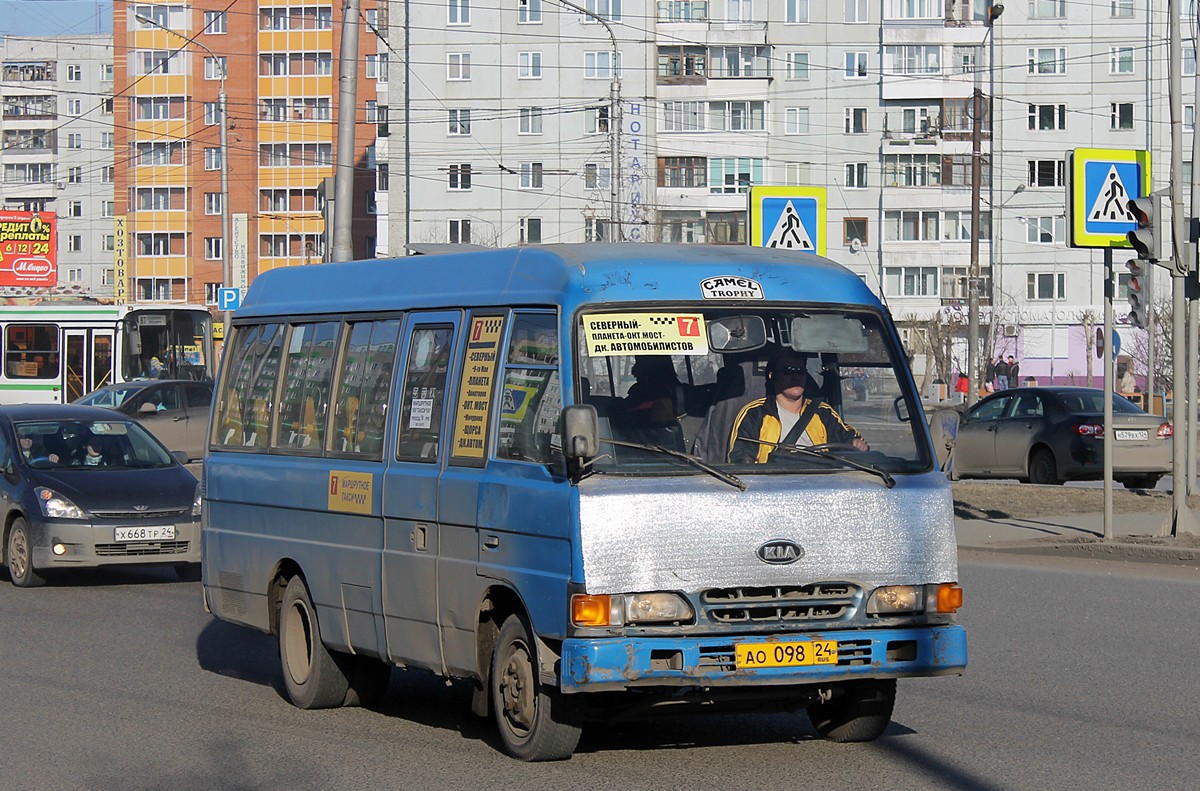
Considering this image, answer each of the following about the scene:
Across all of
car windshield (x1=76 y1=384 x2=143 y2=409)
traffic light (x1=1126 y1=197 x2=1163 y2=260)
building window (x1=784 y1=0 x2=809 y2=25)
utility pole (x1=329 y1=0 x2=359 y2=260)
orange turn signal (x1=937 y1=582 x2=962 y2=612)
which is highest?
building window (x1=784 y1=0 x2=809 y2=25)

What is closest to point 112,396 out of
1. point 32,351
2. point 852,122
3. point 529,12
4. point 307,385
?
point 32,351

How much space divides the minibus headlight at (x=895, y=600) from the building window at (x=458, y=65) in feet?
255

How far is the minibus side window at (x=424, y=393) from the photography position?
862cm

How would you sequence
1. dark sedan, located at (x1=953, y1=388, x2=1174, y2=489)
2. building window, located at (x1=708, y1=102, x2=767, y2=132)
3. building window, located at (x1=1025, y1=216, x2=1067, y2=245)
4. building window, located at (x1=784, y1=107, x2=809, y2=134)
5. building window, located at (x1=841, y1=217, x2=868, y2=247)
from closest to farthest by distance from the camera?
dark sedan, located at (x1=953, y1=388, x2=1174, y2=489) < building window, located at (x1=708, y1=102, x2=767, y2=132) < building window, located at (x1=1025, y1=216, x2=1067, y2=245) < building window, located at (x1=784, y1=107, x2=809, y2=134) < building window, located at (x1=841, y1=217, x2=868, y2=247)

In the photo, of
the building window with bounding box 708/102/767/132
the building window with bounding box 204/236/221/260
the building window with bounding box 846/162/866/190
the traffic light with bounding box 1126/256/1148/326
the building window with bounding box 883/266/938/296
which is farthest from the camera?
the building window with bounding box 204/236/221/260

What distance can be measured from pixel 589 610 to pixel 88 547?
9.59 metres

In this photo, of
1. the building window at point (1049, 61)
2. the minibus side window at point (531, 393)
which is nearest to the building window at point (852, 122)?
the building window at point (1049, 61)

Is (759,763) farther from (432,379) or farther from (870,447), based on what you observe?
(432,379)

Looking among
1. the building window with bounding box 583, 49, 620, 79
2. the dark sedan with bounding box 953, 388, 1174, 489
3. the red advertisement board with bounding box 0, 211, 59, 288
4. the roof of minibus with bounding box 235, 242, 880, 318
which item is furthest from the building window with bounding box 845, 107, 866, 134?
the roof of minibus with bounding box 235, 242, 880, 318

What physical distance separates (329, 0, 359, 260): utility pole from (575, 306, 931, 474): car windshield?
14394 mm

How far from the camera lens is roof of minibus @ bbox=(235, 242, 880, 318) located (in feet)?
25.8

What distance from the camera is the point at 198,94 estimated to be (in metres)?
106

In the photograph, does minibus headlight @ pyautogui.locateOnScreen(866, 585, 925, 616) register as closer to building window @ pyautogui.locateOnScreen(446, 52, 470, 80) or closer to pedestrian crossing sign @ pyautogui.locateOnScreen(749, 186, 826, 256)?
pedestrian crossing sign @ pyautogui.locateOnScreen(749, 186, 826, 256)

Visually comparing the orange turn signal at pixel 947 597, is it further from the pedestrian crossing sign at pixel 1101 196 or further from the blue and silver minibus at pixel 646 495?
the pedestrian crossing sign at pixel 1101 196
